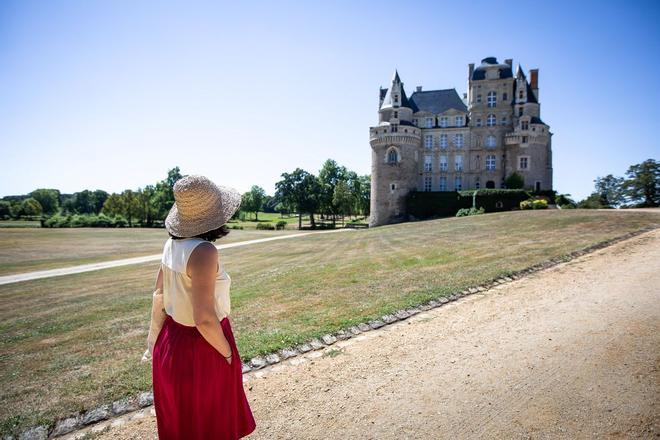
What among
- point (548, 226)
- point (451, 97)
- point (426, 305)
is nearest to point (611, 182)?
point (451, 97)

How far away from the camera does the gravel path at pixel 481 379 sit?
12.1 ft

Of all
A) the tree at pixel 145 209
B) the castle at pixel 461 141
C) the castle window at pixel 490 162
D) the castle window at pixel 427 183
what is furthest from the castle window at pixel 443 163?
the tree at pixel 145 209

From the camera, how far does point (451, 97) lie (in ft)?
159

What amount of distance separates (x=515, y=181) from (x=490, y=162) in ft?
15.6

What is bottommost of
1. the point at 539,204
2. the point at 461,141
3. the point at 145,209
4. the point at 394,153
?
the point at 539,204

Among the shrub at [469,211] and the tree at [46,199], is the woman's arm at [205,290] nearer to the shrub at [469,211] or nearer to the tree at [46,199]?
the shrub at [469,211]

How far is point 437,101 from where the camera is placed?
49.0 meters

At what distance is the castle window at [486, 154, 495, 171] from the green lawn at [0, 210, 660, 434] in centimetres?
2981

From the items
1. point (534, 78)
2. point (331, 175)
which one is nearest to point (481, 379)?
point (534, 78)

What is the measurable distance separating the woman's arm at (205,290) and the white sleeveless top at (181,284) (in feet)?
0.37

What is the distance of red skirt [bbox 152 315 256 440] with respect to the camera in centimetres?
256

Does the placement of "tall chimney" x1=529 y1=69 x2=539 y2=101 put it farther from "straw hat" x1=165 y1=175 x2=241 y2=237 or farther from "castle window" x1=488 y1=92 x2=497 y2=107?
"straw hat" x1=165 y1=175 x2=241 y2=237

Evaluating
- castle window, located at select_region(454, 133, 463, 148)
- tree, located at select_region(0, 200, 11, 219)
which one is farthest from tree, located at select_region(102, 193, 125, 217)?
castle window, located at select_region(454, 133, 463, 148)

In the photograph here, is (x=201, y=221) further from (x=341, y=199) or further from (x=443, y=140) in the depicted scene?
(x=341, y=199)
